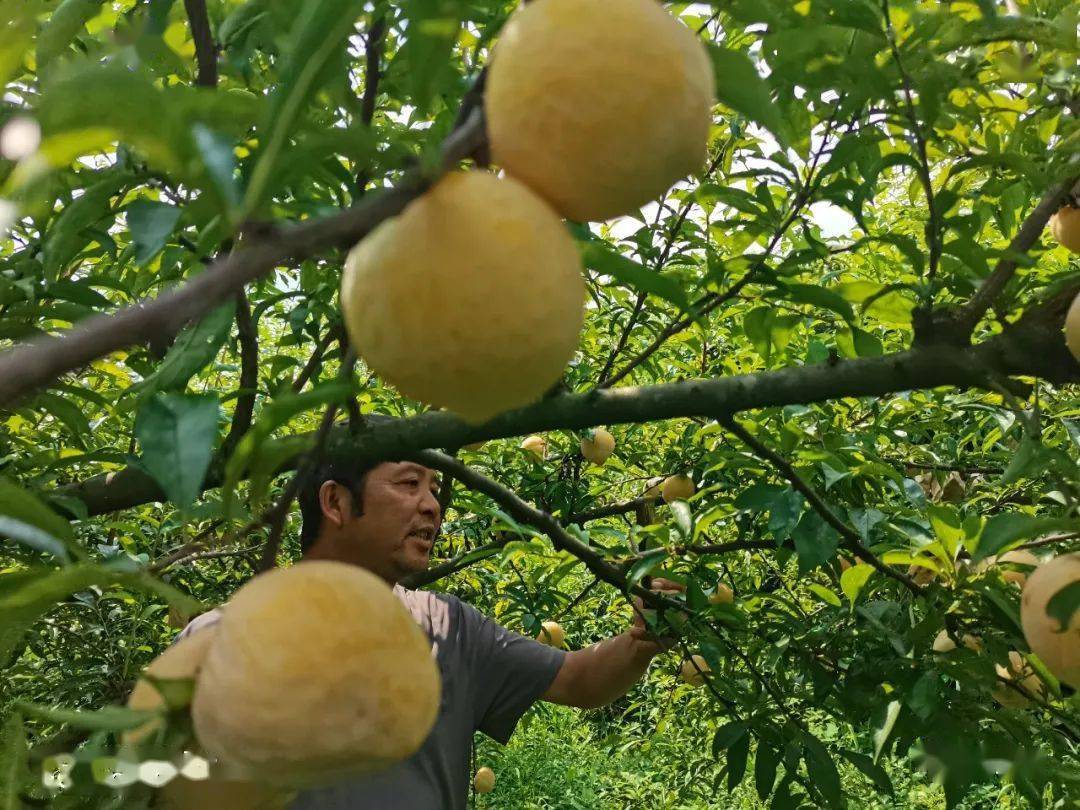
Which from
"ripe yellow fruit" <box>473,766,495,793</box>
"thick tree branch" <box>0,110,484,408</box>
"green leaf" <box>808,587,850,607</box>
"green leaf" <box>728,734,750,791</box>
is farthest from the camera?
"ripe yellow fruit" <box>473,766,495,793</box>

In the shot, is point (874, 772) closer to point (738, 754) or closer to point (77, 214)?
point (738, 754)

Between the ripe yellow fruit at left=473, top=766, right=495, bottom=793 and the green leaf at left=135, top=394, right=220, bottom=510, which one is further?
the ripe yellow fruit at left=473, top=766, right=495, bottom=793

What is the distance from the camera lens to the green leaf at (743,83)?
0.78 metres

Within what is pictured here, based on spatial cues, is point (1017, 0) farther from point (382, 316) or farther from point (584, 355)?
point (584, 355)

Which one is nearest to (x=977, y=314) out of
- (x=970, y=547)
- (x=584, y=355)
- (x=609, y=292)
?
(x=970, y=547)

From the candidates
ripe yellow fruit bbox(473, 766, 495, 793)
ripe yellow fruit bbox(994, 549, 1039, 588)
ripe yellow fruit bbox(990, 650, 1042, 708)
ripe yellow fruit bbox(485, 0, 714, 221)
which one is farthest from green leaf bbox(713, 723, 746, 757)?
ripe yellow fruit bbox(473, 766, 495, 793)

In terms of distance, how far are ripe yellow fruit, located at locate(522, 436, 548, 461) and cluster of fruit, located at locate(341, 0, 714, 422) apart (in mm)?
2792

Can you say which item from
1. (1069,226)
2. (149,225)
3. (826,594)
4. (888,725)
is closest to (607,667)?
(826,594)

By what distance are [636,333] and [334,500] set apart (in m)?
1.25

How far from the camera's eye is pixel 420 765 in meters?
2.30

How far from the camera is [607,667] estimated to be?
2.62m

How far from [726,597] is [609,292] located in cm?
94

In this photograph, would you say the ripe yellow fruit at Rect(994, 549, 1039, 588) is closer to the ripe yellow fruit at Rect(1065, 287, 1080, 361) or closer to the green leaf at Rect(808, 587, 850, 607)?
the green leaf at Rect(808, 587, 850, 607)

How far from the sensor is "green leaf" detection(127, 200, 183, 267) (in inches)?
28.2
